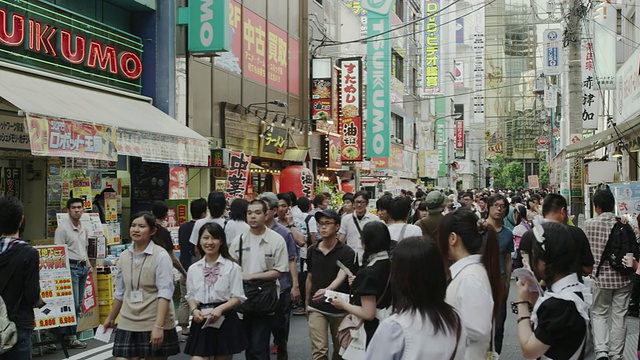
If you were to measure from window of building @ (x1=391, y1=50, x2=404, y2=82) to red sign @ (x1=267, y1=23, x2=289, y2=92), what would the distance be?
20883mm

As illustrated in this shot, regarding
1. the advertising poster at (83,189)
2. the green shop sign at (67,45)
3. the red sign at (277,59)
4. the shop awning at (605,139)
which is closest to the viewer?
the green shop sign at (67,45)

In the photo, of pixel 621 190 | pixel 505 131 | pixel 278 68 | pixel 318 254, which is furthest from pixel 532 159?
pixel 318 254

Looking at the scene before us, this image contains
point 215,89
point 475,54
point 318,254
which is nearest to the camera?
point 318,254

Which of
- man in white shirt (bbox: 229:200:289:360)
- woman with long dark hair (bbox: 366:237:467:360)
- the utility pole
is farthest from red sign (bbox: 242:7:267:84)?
woman with long dark hair (bbox: 366:237:467:360)

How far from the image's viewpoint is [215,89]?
62.5ft

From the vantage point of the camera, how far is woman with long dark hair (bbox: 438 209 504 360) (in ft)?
13.0

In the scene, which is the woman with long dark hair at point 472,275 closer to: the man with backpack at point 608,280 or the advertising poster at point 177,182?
the man with backpack at point 608,280

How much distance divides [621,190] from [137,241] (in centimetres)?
882

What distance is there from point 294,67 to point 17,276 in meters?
20.9

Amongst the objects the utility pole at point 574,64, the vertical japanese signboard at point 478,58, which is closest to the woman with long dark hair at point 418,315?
the utility pole at point 574,64

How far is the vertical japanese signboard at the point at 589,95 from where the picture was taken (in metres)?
21.2

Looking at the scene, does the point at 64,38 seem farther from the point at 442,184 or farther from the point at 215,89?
the point at 442,184

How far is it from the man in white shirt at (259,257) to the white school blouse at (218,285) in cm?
87

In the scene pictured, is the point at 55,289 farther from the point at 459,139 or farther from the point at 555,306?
the point at 459,139
